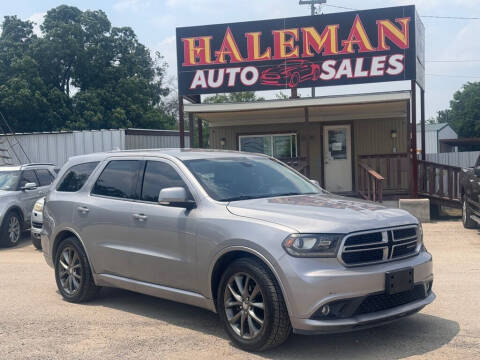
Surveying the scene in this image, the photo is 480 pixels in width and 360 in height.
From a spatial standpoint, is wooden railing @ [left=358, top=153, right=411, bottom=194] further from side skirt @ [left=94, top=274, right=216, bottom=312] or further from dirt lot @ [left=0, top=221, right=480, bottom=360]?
side skirt @ [left=94, top=274, right=216, bottom=312]

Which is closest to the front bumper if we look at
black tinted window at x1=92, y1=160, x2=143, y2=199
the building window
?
black tinted window at x1=92, y1=160, x2=143, y2=199

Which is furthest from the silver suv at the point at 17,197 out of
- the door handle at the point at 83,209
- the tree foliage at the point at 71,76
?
the tree foliage at the point at 71,76

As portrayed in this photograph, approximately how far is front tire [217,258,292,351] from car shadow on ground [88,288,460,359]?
0.67ft

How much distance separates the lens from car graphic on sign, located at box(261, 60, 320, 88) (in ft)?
52.2

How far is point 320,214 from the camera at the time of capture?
5.14m

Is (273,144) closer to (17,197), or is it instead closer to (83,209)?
(17,197)

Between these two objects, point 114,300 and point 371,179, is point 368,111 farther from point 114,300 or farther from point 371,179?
point 114,300

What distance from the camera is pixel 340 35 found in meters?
15.7

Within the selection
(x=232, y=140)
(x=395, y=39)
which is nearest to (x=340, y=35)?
(x=395, y=39)

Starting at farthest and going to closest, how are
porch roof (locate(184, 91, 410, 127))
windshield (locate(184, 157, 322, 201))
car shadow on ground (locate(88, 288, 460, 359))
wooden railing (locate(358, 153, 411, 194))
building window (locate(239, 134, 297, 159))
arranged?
1. building window (locate(239, 134, 297, 159))
2. wooden railing (locate(358, 153, 411, 194))
3. porch roof (locate(184, 91, 410, 127))
4. windshield (locate(184, 157, 322, 201))
5. car shadow on ground (locate(88, 288, 460, 359))

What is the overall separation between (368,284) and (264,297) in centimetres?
86

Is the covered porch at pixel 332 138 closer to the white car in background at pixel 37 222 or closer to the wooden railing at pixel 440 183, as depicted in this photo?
the wooden railing at pixel 440 183

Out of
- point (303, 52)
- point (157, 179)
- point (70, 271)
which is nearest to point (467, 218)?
point (303, 52)

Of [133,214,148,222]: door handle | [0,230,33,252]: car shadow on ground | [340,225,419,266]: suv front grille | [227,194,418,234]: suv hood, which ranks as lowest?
[0,230,33,252]: car shadow on ground
